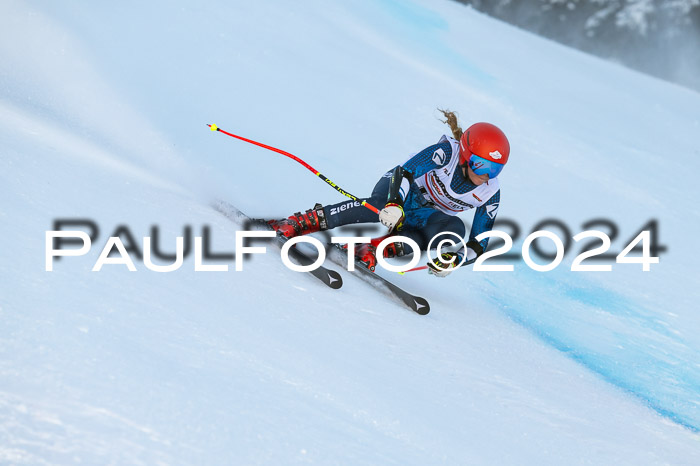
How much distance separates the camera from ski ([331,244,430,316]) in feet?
11.4

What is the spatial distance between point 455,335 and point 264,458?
5.89 feet

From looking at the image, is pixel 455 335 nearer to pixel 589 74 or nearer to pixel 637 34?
pixel 589 74

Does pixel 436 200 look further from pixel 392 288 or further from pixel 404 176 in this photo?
pixel 392 288

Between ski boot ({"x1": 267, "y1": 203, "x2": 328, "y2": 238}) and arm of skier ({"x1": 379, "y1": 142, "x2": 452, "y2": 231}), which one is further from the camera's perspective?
ski boot ({"x1": 267, "y1": 203, "x2": 328, "y2": 238})

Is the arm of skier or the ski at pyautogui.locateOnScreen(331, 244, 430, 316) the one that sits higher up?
the arm of skier

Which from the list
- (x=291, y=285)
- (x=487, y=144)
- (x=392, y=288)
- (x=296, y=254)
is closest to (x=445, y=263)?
(x=392, y=288)

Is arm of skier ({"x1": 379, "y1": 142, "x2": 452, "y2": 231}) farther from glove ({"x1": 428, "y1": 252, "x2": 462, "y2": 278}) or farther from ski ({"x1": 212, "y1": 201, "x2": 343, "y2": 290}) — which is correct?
ski ({"x1": 212, "y1": 201, "x2": 343, "y2": 290})

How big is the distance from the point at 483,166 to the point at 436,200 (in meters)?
0.39

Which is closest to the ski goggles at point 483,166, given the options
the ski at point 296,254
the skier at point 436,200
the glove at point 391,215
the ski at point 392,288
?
the skier at point 436,200

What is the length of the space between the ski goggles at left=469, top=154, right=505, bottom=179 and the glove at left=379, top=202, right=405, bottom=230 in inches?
16.6

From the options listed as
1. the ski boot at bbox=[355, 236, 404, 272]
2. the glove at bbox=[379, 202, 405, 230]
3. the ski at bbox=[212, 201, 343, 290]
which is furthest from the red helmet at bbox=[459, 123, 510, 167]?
the ski at bbox=[212, 201, 343, 290]

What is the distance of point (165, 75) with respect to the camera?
21.2 feet

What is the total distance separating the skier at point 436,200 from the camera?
363 centimetres

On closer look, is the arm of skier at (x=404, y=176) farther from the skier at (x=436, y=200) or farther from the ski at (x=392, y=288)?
the ski at (x=392, y=288)
